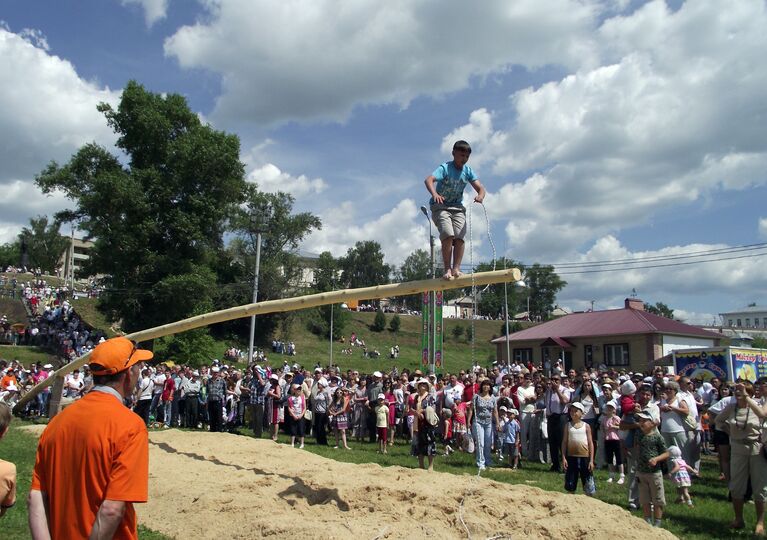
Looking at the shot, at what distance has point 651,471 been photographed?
7629mm

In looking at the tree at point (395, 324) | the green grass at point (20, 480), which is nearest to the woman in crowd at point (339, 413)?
the green grass at point (20, 480)

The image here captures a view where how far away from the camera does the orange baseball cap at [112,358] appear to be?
3.16 meters

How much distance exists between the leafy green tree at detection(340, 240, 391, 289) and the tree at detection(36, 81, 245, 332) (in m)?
72.9

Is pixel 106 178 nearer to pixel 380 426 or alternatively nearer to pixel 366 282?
pixel 380 426

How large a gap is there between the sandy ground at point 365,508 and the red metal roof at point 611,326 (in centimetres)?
3073

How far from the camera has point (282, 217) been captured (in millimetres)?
62125

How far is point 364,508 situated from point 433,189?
4.21m

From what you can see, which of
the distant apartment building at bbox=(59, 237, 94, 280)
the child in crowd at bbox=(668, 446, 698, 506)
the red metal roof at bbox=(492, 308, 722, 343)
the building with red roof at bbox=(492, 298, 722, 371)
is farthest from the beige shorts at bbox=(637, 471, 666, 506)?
the distant apartment building at bbox=(59, 237, 94, 280)

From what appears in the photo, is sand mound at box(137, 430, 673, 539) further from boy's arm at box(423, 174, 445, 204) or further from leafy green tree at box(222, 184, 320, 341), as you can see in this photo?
leafy green tree at box(222, 184, 320, 341)

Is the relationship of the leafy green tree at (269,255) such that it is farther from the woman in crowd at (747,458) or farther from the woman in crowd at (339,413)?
the woman in crowd at (747,458)

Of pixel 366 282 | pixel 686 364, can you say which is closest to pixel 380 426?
pixel 686 364

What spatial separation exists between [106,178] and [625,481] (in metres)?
31.7

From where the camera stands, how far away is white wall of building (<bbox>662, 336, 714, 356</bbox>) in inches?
1411

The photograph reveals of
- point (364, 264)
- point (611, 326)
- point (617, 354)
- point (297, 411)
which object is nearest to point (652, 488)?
point (297, 411)
